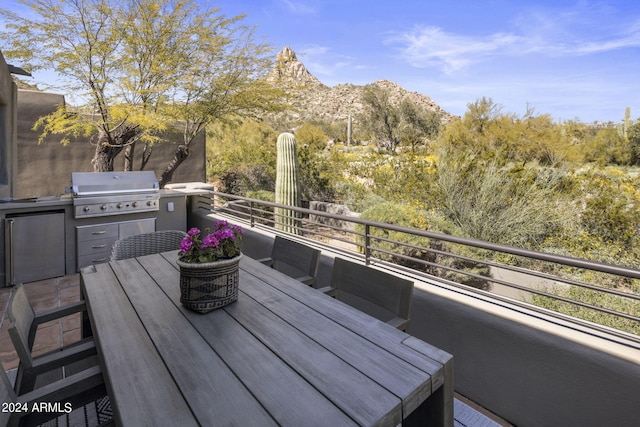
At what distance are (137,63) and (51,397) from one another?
8309 mm

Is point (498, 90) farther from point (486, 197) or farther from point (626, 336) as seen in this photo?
point (626, 336)

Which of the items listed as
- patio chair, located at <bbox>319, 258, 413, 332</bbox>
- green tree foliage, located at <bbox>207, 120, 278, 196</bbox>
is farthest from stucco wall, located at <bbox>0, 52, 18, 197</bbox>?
patio chair, located at <bbox>319, 258, 413, 332</bbox>

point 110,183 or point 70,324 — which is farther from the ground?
point 110,183

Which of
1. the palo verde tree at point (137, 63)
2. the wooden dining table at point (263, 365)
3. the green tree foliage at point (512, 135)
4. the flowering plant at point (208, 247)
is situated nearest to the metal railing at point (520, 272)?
the wooden dining table at point (263, 365)

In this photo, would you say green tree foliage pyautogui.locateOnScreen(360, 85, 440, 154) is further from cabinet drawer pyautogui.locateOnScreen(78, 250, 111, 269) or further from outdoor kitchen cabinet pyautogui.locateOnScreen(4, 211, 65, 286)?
outdoor kitchen cabinet pyautogui.locateOnScreen(4, 211, 65, 286)

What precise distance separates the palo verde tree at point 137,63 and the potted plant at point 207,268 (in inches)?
258

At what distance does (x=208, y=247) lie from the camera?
1.33 m

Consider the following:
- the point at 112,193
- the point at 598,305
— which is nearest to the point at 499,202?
the point at 598,305

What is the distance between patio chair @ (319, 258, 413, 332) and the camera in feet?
5.15

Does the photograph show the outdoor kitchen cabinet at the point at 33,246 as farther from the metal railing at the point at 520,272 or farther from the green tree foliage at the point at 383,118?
the green tree foliage at the point at 383,118

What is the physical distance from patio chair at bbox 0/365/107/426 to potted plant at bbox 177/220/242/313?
0.39 meters

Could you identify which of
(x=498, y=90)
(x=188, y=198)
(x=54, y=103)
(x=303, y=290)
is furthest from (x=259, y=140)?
(x=303, y=290)

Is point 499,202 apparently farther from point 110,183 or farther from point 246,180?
point 246,180

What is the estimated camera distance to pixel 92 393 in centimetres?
115
